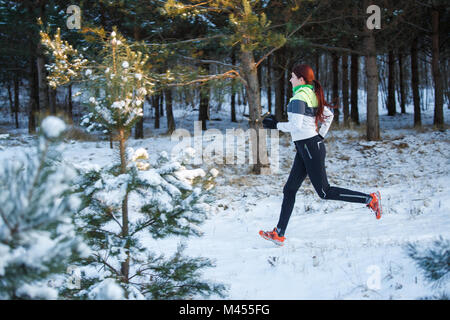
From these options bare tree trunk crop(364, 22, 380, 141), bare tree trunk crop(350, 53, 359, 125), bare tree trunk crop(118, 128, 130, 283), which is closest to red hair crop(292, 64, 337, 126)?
bare tree trunk crop(118, 128, 130, 283)

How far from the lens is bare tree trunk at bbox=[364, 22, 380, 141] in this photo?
11.2m

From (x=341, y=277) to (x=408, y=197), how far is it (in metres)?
3.84

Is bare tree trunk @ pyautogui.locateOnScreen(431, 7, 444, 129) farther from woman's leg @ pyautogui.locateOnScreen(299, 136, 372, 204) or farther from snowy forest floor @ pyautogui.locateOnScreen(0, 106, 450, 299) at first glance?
woman's leg @ pyautogui.locateOnScreen(299, 136, 372, 204)

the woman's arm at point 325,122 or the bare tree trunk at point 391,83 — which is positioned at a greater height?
the bare tree trunk at point 391,83

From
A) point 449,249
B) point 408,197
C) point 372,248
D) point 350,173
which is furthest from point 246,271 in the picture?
point 350,173

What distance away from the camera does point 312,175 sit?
13.5 feet

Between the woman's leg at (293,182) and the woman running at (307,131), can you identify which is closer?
the woman running at (307,131)

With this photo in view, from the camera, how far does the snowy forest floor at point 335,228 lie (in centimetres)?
315

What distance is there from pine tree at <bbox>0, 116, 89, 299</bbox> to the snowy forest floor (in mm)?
462

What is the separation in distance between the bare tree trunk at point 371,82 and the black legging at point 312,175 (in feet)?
26.6

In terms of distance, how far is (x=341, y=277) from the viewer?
3.29m

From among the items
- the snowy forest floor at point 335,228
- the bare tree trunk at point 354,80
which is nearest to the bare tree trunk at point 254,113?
the snowy forest floor at point 335,228

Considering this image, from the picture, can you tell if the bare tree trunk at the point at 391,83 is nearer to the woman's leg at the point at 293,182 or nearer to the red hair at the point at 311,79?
the red hair at the point at 311,79
